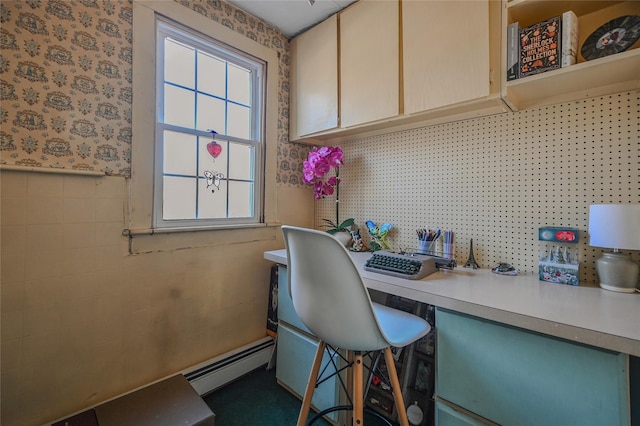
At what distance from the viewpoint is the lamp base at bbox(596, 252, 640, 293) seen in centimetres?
107

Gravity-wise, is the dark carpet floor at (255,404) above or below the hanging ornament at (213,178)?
below

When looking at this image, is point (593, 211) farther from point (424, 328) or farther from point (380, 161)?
point (380, 161)

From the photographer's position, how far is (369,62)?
1708mm

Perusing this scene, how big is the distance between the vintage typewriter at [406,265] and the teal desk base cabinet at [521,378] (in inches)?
9.0

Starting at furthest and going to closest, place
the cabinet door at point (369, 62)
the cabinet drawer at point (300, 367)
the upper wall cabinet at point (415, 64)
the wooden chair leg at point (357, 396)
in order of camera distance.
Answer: the cabinet door at point (369, 62) → the cabinet drawer at point (300, 367) → the upper wall cabinet at point (415, 64) → the wooden chair leg at point (357, 396)

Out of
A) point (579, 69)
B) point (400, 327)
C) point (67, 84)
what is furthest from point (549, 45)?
point (67, 84)

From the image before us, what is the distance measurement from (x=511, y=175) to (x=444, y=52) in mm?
730

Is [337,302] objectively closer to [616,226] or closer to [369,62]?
[616,226]

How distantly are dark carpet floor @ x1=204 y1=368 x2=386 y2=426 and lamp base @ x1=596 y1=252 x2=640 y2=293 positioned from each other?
1.30m

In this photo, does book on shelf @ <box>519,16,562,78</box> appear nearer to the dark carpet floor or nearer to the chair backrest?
the chair backrest

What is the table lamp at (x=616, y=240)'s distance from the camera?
39.8 inches

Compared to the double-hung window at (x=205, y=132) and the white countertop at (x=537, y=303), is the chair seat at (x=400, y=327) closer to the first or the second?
the white countertop at (x=537, y=303)

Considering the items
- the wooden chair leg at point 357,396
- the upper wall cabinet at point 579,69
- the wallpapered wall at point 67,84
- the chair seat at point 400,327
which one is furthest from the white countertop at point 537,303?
the wallpapered wall at point 67,84

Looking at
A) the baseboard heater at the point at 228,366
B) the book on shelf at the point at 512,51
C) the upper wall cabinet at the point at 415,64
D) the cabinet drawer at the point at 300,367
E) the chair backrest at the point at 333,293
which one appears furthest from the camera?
the baseboard heater at the point at 228,366
